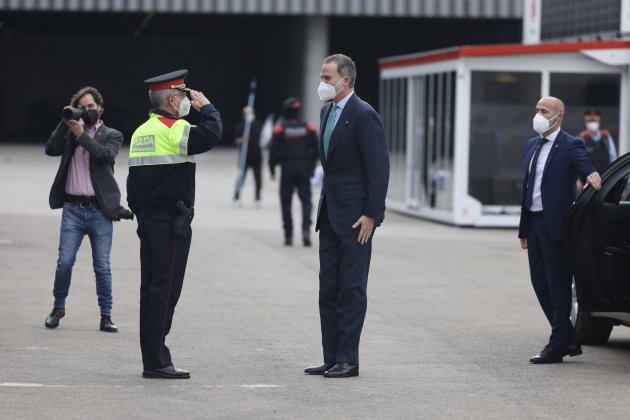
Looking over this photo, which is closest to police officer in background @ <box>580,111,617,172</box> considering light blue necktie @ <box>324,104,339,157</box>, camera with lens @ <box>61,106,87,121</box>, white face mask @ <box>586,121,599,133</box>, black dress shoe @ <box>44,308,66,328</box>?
white face mask @ <box>586,121,599,133</box>

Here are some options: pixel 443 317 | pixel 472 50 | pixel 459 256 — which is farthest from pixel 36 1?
pixel 443 317

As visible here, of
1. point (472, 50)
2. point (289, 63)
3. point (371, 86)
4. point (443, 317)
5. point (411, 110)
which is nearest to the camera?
point (443, 317)

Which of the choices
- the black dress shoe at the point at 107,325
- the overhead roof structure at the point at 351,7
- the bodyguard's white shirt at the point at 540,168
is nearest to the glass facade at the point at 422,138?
the black dress shoe at the point at 107,325

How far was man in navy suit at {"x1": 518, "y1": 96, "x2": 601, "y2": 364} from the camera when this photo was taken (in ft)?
28.7

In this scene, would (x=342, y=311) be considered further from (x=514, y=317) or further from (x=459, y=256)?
(x=459, y=256)

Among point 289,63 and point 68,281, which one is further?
point 289,63

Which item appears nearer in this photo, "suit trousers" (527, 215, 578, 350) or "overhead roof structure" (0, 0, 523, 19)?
"suit trousers" (527, 215, 578, 350)

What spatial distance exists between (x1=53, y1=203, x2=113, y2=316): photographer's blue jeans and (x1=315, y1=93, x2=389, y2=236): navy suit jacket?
92.6 inches

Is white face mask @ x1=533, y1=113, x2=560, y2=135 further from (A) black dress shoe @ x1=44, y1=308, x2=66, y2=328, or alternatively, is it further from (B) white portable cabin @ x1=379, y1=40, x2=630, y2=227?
(B) white portable cabin @ x1=379, y1=40, x2=630, y2=227

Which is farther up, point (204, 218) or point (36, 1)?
point (36, 1)

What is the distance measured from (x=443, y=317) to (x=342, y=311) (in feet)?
9.71

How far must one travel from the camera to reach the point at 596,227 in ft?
28.3

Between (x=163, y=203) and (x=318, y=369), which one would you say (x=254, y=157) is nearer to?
(x=318, y=369)

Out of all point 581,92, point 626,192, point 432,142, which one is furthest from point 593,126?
point 626,192
